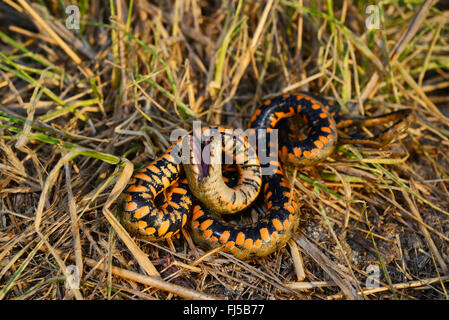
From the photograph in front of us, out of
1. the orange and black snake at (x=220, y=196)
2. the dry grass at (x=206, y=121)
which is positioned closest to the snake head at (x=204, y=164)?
the orange and black snake at (x=220, y=196)

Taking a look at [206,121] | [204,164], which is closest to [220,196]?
[204,164]

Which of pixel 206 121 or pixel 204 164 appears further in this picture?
pixel 206 121

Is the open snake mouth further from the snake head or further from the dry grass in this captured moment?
the dry grass

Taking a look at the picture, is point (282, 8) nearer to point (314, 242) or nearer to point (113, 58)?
point (113, 58)

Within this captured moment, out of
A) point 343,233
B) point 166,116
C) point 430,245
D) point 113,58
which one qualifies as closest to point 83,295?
point 166,116

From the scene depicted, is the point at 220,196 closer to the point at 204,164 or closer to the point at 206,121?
the point at 204,164

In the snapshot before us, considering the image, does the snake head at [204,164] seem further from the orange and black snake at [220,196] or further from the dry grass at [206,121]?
the dry grass at [206,121]
